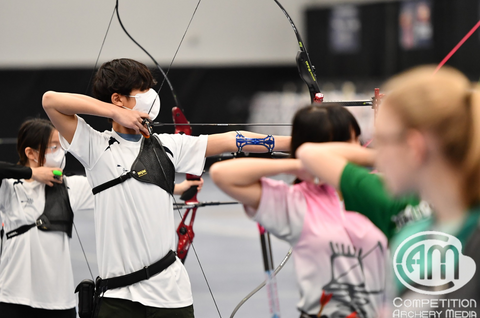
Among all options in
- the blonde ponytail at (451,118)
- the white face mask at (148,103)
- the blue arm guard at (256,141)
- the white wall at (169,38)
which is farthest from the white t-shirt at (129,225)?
the white wall at (169,38)

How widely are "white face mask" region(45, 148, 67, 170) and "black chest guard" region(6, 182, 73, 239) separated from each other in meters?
0.08

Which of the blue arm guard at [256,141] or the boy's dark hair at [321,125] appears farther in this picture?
the blue arm guard at [256,141]

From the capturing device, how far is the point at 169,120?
735 centimetres

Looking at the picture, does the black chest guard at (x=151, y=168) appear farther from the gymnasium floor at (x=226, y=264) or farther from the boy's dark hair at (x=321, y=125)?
the gymnasium floor at (x=226, y=264)

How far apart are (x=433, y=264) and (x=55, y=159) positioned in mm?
1685

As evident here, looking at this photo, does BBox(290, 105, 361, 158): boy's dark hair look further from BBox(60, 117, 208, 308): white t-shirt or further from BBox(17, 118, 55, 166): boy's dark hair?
BBox(17, 118, 55, 166): boy's dark hair

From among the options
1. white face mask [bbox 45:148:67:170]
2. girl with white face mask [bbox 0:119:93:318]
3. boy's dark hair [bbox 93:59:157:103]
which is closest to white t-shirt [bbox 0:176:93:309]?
girl with white face mask [bbox 0:119:93:318]

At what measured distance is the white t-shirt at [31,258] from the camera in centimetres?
211

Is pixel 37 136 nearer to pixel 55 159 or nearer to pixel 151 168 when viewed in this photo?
pixel 55 159

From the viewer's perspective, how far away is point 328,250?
3.87 feet

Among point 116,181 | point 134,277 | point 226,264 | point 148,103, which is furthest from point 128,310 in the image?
point 226,264

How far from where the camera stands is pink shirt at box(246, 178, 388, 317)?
117 cm

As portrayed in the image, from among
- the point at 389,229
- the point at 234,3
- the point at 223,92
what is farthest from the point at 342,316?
the point at 223,92

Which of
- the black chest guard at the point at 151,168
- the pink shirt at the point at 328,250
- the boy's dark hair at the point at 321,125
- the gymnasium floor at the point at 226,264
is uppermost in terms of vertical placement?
the boy's dark hair at the point at 321,125
